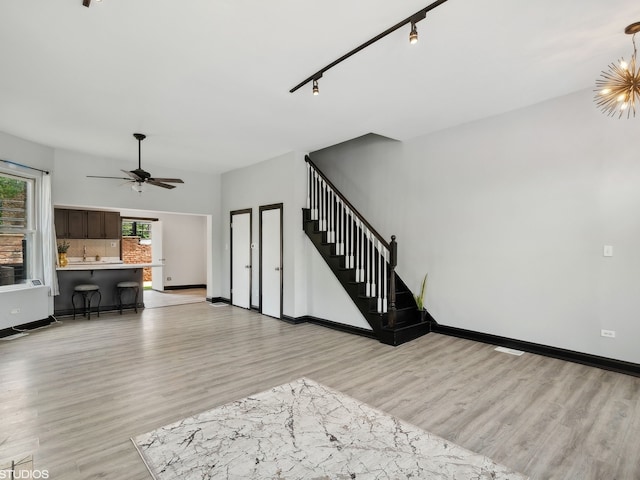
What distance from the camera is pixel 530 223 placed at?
165 inches

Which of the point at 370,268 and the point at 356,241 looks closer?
the point at 370,268

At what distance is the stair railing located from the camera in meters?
4.84

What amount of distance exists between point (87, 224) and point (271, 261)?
16.7 feet

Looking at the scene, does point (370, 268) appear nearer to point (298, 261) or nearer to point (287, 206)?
point (298, 261)

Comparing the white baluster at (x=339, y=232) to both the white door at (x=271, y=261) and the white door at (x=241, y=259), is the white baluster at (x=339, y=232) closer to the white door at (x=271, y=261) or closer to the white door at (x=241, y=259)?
the white door at (x=271, y=261)

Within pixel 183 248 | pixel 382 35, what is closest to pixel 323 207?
pixel 382 35

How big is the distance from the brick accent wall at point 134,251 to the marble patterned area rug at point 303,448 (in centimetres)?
974

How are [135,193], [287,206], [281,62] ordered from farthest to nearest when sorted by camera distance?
[135,193]
[287,206]
[281,62]

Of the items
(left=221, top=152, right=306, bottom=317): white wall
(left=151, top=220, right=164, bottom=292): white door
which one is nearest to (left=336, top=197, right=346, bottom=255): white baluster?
(left=221, top=152, right=306, bottom=317): white wall

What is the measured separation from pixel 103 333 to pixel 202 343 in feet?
6.01

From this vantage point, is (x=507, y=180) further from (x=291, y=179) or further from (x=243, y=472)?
(x=243, y=472)

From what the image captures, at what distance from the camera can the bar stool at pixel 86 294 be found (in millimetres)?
6156

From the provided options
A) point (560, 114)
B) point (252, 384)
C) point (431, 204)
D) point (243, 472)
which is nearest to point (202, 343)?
point (252, 384)

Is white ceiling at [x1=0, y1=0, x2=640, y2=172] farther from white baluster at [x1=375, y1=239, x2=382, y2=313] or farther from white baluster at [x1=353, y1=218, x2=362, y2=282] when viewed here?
white baluster at [x1=375, y1=239, x2=382, y2=313]
